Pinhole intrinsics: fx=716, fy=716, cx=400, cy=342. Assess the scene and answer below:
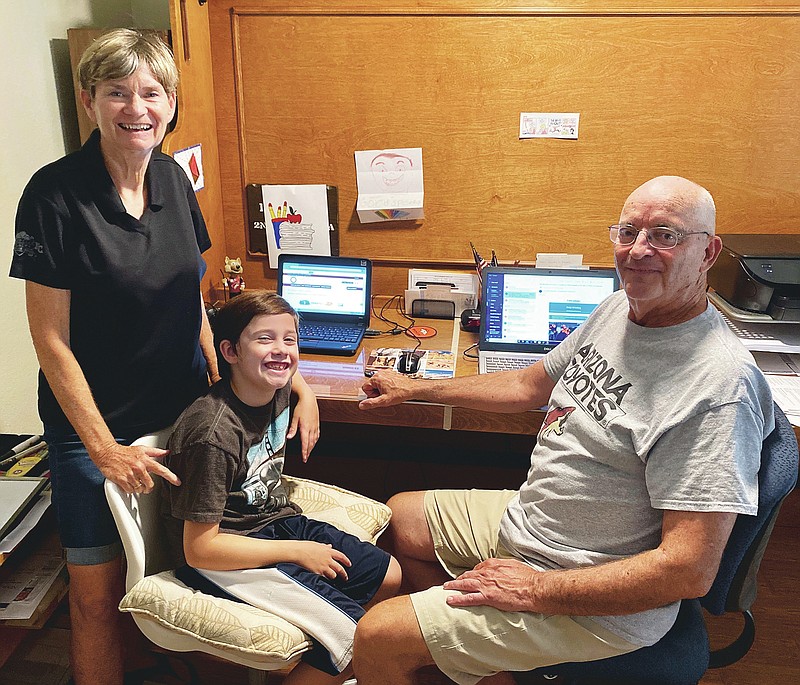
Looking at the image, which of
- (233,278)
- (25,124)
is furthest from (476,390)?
(25,124)

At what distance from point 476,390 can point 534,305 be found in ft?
1.52

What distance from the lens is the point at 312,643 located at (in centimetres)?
139

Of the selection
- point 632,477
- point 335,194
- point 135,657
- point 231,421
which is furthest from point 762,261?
point 135,657

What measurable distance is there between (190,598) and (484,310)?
1158 millimetres

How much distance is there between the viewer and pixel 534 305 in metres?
2.13

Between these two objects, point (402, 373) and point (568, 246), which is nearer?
point (402, 373)

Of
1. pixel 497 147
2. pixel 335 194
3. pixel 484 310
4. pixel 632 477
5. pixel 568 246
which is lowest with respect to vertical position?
pixel 632 477

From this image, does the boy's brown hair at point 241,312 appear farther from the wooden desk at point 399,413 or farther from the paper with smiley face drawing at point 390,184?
A: the paper with smiley face drawing at point 390,184

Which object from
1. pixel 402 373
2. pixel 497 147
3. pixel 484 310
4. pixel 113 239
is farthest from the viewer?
pixel 497 147

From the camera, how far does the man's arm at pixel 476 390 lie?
1.74 m

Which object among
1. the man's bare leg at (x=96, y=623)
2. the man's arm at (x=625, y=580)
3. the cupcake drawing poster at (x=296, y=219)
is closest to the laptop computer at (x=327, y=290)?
the cupcake drawing poster at (x=296, y=219)

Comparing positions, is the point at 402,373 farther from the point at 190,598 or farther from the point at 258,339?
the point at 190,598

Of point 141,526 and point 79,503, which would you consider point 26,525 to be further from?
point 141,526

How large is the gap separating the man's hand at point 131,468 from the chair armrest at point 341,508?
0.43 metres
